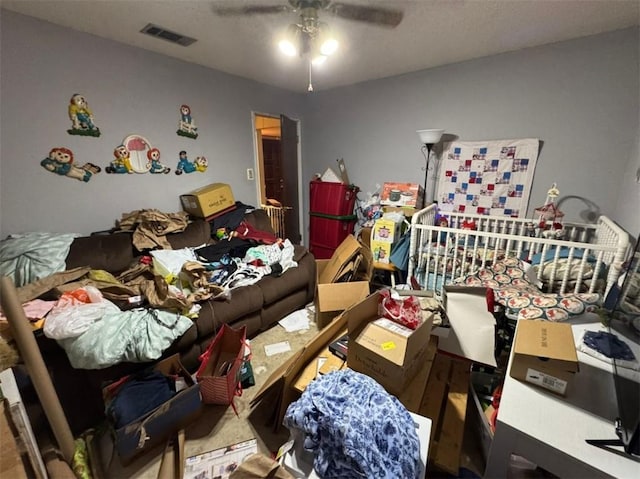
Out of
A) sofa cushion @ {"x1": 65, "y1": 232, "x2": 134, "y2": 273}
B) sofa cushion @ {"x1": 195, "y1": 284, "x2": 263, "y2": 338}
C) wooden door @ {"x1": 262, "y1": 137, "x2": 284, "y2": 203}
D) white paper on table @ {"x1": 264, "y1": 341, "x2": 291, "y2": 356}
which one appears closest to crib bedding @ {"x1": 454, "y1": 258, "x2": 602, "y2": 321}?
white paper on table @ {"x1": 264, "y1": 341, "x2": 291, "y2": 356}

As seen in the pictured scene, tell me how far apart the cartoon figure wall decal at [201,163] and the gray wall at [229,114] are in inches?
2.1

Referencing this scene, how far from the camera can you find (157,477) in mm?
1268

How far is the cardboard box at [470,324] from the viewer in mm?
1577

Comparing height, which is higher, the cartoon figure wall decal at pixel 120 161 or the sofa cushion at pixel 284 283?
the cartoon figure wall decal at pixel 120 161

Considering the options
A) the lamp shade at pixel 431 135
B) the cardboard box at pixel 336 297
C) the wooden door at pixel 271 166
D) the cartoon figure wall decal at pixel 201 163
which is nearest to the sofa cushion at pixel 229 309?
the cardboard box at pixel 336 297

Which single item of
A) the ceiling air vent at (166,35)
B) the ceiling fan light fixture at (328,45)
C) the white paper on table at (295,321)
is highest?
the ceiling air vent at (166,35)

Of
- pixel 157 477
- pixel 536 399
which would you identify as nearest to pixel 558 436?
pixel 536 399

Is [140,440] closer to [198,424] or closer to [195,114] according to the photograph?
[198,424]

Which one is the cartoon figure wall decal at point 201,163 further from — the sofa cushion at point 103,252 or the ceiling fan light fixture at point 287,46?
the ceiling fan light fixture at point 287,46

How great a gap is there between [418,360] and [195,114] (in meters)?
3.00

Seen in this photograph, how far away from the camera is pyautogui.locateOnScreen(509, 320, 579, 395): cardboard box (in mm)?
1013

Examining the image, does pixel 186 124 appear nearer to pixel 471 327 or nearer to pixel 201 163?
pixel 201 163

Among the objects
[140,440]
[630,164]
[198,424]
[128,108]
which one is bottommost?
[198,424]

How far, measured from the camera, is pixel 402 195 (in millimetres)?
3193
